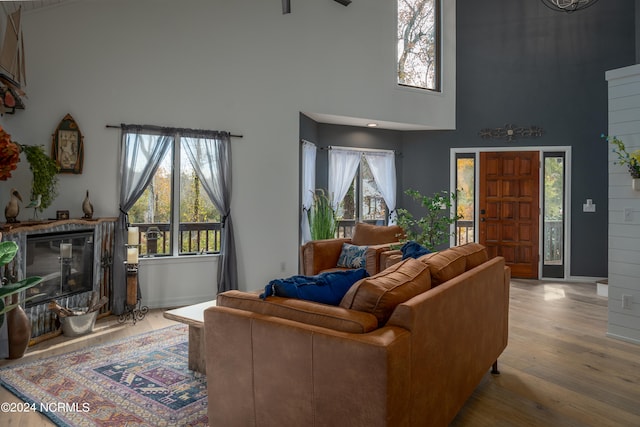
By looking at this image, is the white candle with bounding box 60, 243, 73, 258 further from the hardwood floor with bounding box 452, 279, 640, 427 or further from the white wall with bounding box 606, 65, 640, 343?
the white wall with bounding box 606, 65, 640, 343

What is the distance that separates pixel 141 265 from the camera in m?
4.86

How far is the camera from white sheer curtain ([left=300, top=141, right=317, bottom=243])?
6000 millimetres

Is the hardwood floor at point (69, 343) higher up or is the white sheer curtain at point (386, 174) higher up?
the white sheer curtain at point (386, 174)

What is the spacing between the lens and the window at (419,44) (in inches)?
266

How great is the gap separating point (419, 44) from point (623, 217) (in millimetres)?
4261

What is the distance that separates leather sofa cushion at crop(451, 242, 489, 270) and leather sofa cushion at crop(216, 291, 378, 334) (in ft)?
3.80

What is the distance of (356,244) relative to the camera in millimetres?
5324

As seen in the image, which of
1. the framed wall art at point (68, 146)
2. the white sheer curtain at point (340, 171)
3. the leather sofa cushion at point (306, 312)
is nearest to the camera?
the leather sofa cushion at point (306, 312)

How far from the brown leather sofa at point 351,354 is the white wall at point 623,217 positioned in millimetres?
2345

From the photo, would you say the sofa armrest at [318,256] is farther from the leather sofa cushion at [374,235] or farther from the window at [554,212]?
the window at [554,212]

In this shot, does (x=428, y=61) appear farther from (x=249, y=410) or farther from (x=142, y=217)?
(x=249, y=410)

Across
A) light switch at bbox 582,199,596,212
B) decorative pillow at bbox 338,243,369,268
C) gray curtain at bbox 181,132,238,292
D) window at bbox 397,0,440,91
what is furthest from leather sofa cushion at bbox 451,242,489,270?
light switch at bbox 582,199,596,212

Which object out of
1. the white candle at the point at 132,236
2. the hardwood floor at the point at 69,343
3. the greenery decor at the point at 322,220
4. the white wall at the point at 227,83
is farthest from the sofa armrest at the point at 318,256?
the white candle at the point at 132,236

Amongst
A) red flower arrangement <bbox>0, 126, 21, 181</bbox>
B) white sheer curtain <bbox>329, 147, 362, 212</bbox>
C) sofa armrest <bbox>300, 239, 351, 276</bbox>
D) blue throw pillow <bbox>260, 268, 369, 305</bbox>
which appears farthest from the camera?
white sheer curtain <bbox>329, 147, 362, 212</bbox>
